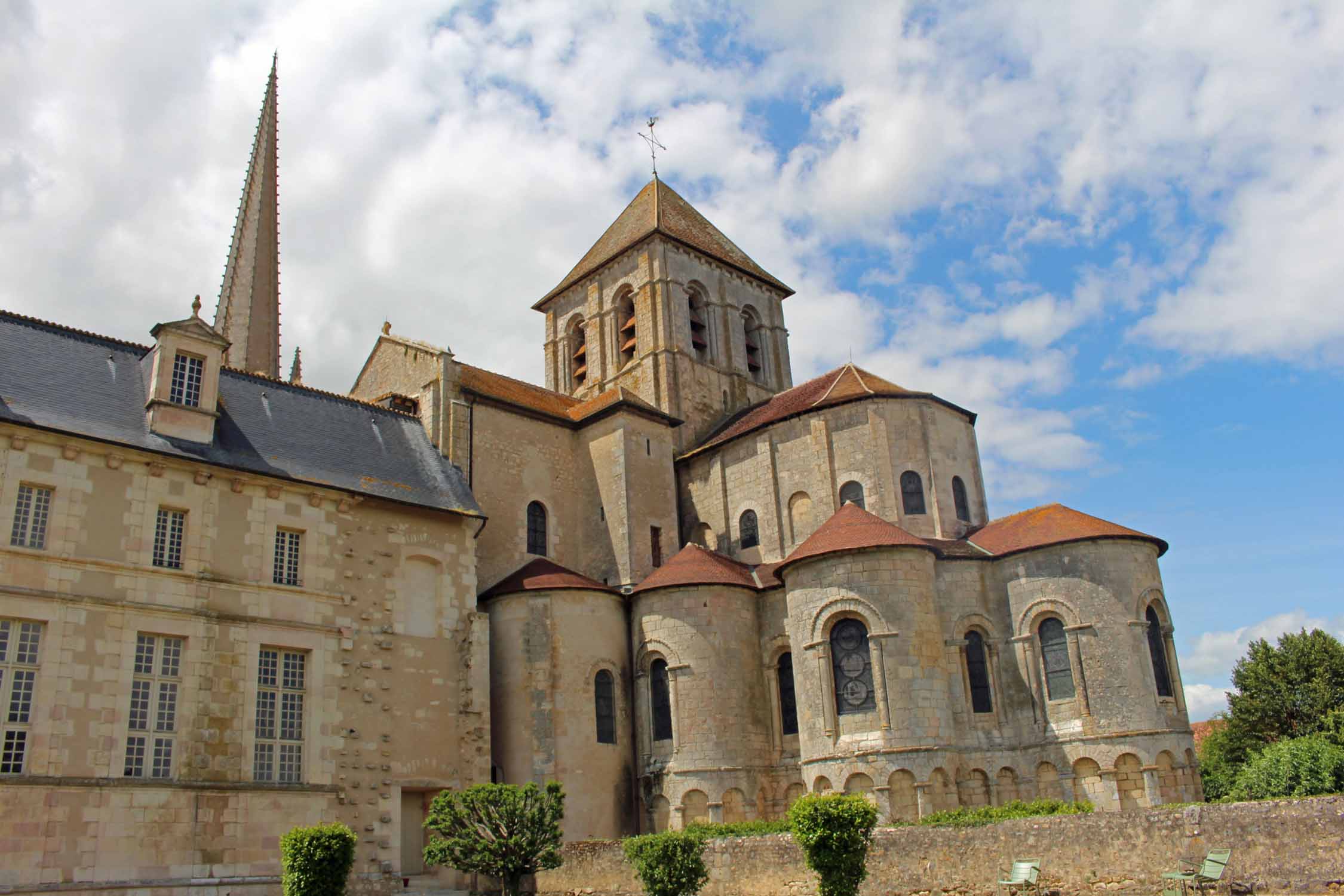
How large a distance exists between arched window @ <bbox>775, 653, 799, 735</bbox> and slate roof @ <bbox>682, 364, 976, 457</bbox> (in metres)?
7.18

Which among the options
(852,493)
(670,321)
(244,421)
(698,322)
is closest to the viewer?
(244,421)

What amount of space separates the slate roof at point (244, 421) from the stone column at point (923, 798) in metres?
11.3

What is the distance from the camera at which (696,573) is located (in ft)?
87.5

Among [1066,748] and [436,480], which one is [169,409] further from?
[1066,748]

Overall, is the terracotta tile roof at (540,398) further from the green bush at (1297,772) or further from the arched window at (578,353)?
the green bush at (1297,772)

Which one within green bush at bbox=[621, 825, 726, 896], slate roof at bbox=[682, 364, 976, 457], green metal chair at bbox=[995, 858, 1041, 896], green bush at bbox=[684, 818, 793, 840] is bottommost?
green metal chair at bbox=[995, 858, 1041, 896]

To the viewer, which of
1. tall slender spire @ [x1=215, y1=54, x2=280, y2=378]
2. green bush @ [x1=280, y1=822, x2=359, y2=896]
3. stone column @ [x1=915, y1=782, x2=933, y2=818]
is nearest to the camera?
green bush @ [x1=280, y1=822, x2=359, y2=896]

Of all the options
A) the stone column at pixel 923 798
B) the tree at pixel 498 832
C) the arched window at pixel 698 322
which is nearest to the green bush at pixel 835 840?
the tree at pixel 498 832

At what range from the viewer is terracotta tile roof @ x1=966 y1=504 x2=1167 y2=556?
24.6 metres

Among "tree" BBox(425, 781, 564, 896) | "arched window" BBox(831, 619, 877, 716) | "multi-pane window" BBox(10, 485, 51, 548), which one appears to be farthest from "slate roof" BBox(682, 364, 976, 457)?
"multi-pane window" BBox(10, 485, 51, 548)

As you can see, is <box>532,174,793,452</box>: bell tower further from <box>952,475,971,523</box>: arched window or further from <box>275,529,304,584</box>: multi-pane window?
<box>275,529,304,584</box>: multi-pane window

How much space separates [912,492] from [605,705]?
31.5 ft

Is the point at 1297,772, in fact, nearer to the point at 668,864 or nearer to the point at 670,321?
the point at 668,864

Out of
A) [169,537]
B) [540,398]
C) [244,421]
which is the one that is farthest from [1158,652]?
[169,537]
